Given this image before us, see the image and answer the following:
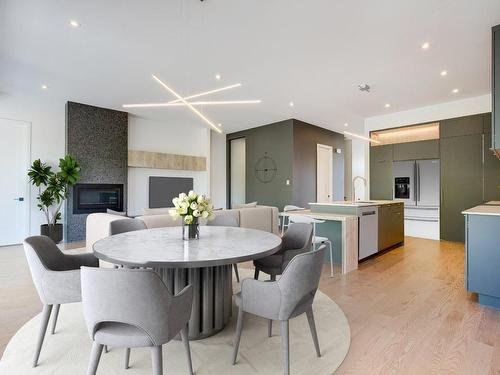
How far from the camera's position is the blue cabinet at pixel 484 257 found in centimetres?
250

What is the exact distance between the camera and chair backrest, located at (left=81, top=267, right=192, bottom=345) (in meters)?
1.17

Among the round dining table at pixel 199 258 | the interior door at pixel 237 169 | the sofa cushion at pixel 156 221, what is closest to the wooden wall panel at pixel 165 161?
the interior door at pixel 237 169

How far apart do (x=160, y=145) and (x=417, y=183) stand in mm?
6142

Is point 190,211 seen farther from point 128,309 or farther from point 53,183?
point 53,183

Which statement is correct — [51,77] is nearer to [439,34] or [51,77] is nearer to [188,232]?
[188,232]

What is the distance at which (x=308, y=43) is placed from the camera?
128 inches

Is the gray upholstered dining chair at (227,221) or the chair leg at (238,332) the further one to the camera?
the gray upholstered dining chair at (227,221)

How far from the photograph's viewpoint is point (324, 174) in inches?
314

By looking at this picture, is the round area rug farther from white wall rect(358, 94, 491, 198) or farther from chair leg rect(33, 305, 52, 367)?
white wall rect(358, 94, 491, 198)

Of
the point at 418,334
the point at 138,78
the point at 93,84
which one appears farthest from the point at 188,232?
the point at 93,84

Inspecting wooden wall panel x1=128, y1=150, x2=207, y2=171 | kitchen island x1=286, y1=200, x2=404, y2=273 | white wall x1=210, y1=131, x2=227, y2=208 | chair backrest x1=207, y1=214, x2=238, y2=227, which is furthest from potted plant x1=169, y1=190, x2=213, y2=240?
white wall x1=210, y1=131, x2=227, y2=208

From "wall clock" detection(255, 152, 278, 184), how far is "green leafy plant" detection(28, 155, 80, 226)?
4.35 m

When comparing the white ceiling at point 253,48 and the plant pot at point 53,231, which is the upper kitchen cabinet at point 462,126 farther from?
the plant pot at point 53,231

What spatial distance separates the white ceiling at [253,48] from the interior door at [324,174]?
253 cm
